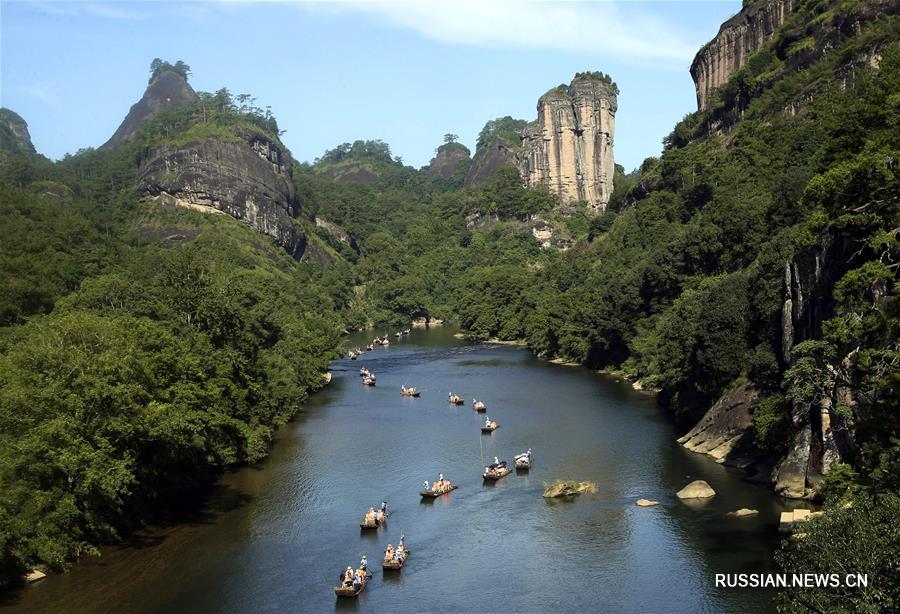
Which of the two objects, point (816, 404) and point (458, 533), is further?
point (458, 533)

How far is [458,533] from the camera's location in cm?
3928

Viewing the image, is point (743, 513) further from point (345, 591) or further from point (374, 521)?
point (345, 591)

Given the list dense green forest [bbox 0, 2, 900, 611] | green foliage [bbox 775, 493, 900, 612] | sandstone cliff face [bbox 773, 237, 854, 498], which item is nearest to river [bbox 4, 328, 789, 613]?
sandstone cliff face [bbox 773, 237, 854, 498]

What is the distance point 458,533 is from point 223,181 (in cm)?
11822

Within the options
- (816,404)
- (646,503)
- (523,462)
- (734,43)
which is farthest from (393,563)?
(734,43)

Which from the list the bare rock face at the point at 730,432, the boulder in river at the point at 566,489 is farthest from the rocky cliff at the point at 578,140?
the boulder in river at the point at 566,489

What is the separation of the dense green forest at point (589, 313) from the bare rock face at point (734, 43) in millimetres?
4226

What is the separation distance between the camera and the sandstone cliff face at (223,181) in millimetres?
145750

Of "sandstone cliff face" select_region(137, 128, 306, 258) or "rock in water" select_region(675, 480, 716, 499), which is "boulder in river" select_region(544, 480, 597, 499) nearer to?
"rock in water" select_region(675, 480, 716, 499)

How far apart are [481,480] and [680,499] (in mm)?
11010

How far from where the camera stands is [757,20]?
112125 millimetres

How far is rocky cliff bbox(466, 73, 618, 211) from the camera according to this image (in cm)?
18250

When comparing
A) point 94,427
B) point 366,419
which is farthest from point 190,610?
point 366,419

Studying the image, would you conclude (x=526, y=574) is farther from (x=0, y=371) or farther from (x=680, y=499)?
(x=0, y=371)
